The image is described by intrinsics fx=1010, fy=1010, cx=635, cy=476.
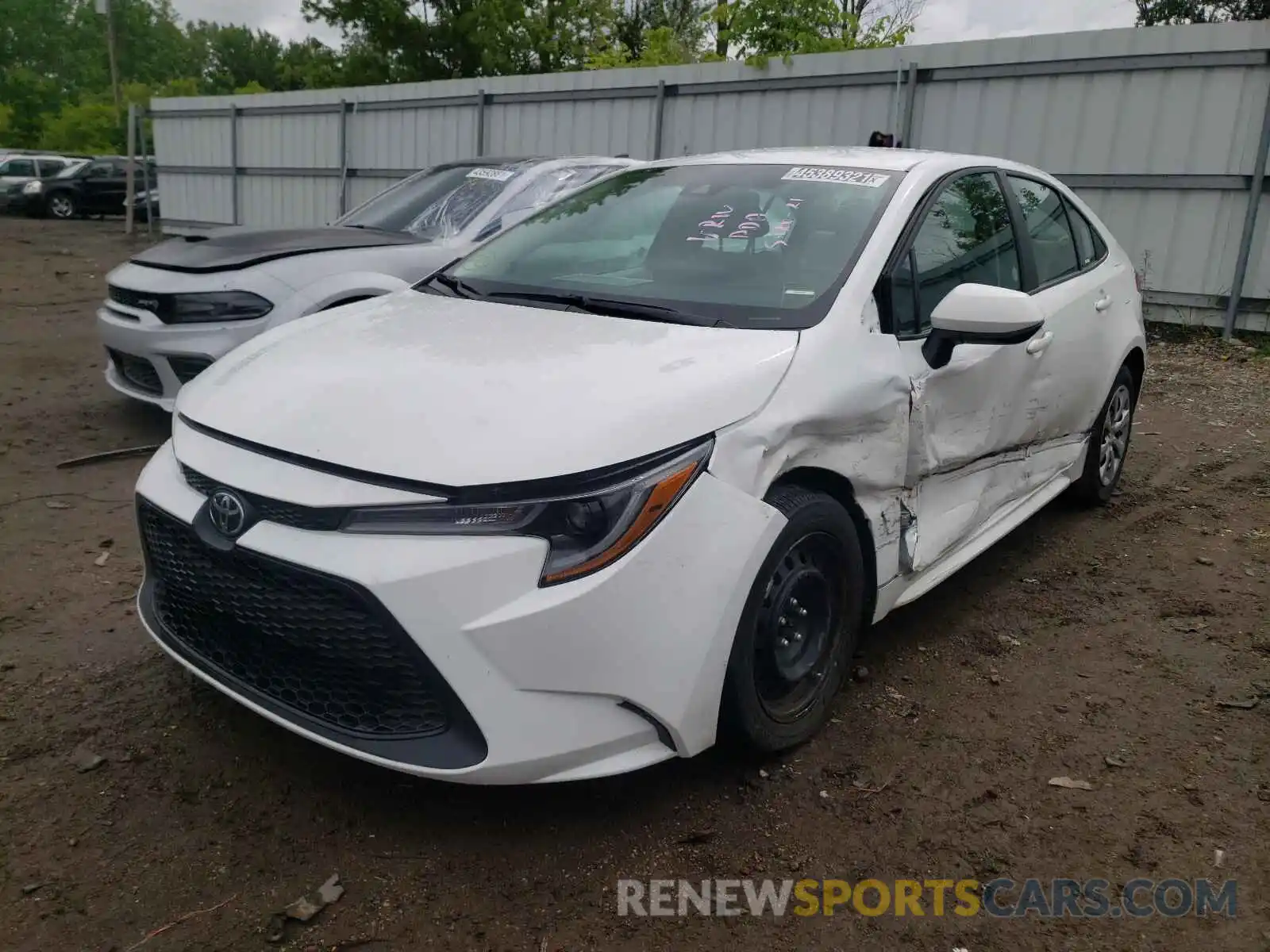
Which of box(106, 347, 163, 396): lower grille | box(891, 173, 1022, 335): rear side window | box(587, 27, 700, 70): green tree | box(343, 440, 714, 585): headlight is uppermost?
box(587, 27, 700, 70): green tree

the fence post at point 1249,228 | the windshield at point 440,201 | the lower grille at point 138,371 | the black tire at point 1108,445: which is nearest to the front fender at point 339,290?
the windshield at point 440,201

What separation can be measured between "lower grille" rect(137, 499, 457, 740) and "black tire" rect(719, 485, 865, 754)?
71 centimetres

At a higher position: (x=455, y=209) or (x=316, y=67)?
(x=316, y=67)

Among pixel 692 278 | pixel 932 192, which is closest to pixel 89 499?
pixel 692 278

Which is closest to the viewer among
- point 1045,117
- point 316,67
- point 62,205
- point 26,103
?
point 1045,117

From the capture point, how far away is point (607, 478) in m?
2.12

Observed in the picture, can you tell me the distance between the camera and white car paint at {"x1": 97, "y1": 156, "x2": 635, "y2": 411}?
513 cm

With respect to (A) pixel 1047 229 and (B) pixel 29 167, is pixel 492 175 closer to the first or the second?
(A) pixel 1047 229

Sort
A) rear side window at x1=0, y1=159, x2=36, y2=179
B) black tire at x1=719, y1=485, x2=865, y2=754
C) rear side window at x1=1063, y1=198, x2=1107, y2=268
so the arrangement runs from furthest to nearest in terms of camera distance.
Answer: rear side window at x1=0, y1=159, x2=36, y2=179 < rear side window at x1=1063, y1=198, x2=1107, y2=268 < black tire at x1=719, y1=485, x2=865, y2=754

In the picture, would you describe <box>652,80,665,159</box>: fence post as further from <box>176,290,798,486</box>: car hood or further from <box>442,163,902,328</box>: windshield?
<box>176,290,798,486</box>: car hood

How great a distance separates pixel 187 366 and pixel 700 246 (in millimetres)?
3179

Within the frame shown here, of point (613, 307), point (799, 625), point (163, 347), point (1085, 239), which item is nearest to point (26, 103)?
point (163, 347)

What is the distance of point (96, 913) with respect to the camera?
6.91 ft

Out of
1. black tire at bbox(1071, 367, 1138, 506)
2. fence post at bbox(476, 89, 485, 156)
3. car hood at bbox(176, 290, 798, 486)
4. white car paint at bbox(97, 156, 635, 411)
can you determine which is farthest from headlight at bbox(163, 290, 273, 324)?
fence post at bbox(476, 89, 485, 156)
